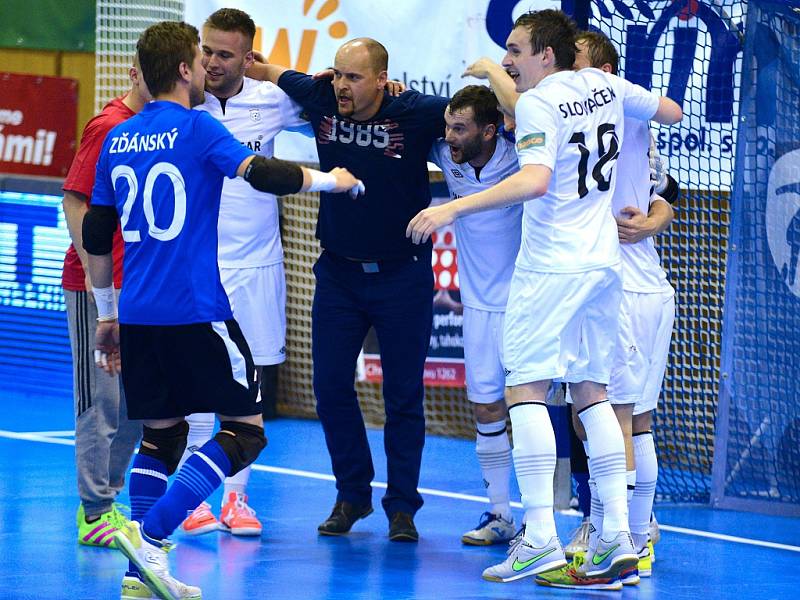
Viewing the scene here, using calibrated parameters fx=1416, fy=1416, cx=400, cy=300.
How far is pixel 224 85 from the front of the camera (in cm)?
720

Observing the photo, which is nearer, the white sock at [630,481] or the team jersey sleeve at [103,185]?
the team jersey sleeve at [103,185]

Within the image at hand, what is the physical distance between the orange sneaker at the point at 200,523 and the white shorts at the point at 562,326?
187 cm

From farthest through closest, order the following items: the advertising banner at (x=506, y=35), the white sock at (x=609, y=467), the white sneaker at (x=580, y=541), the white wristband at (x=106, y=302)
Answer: the advertising banner at (x=506, y=35), the white sneaker at (x=580, y=541), the white sock at (x=609, y=467), the white wristband at (x=106, y=302)

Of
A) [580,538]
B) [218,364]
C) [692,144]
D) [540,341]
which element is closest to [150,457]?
[218,364]

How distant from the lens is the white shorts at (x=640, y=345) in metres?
6.46

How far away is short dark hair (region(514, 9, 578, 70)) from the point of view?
236 inches

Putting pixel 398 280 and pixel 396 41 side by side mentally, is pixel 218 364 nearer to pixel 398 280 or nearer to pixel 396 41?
pixel 398 280

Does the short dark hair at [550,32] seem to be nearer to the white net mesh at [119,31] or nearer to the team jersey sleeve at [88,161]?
the team jersey sleeve at [88,161]

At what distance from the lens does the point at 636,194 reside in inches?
259

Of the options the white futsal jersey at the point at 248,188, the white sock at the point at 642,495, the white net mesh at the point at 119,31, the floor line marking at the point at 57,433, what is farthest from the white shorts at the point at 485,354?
the white net mesh at the point at 119,31

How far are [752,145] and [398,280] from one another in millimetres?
2310

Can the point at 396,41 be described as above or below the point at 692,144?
above

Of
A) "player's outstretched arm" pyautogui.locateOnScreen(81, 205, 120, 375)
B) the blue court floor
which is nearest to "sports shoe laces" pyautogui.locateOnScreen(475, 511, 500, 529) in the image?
the blue court floor

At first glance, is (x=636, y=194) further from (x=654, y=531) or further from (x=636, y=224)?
(x=654, y=531)
